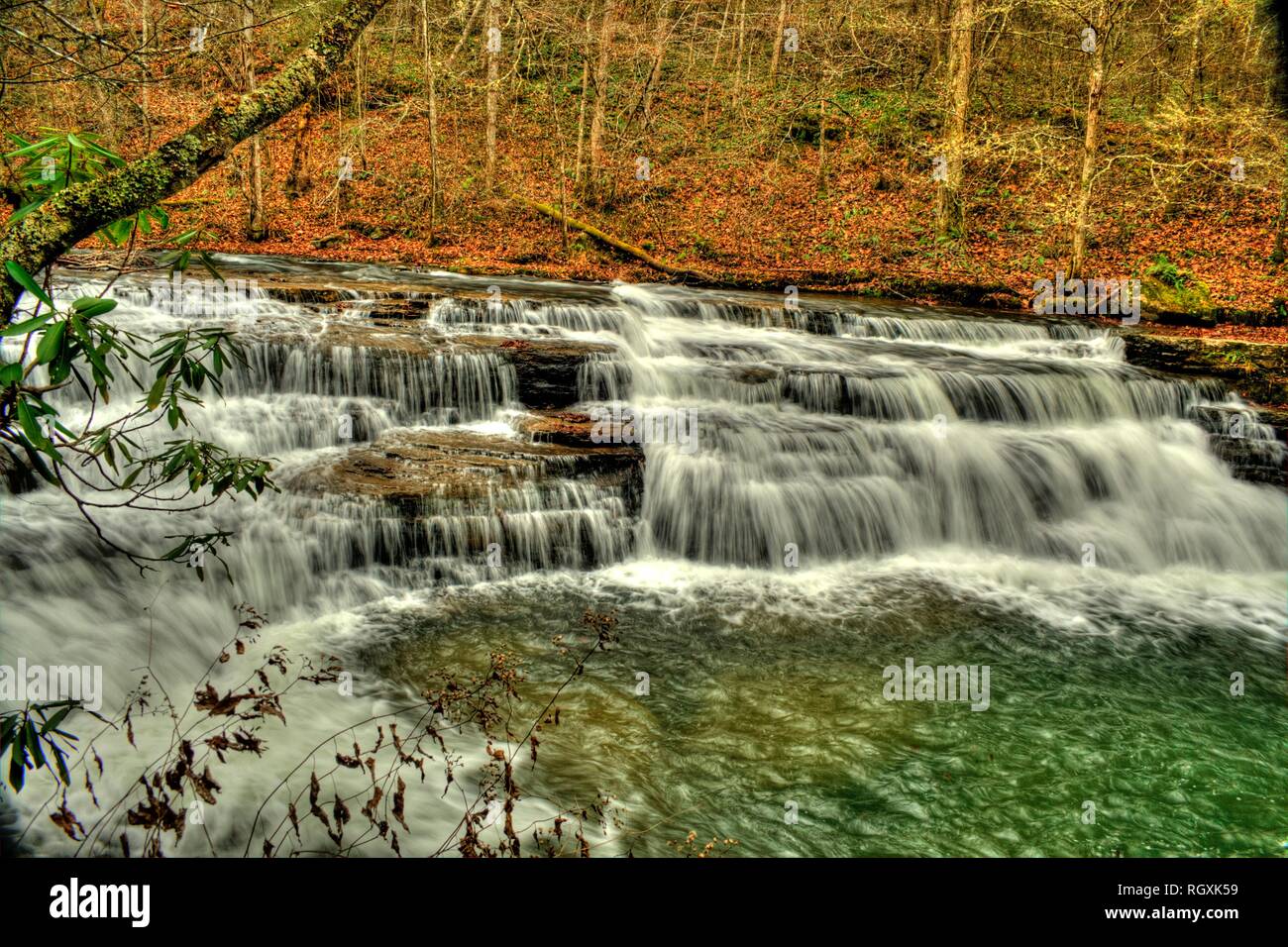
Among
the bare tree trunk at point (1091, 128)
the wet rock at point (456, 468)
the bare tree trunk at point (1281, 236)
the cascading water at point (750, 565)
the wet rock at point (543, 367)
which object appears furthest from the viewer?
the bare tree trunk at point (1281, 236)

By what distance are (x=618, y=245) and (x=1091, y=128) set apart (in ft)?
32.5

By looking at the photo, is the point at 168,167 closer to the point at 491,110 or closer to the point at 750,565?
the point at 750,565

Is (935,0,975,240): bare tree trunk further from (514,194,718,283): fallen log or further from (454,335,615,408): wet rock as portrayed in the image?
(454,335,615,408): wet rock

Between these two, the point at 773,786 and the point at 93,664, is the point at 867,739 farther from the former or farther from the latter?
the point at 93,664

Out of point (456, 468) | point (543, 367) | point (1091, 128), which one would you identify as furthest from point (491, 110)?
point (456, 468)

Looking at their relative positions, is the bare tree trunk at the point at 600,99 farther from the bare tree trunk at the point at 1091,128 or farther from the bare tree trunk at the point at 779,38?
the bare tree trunk at the point at 1091,128

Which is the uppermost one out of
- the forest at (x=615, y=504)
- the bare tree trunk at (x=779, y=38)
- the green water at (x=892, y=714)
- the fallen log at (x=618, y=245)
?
the bare tree trunk at (x=779, y=38)

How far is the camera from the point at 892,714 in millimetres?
5961

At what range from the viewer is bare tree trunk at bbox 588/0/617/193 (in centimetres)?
1683

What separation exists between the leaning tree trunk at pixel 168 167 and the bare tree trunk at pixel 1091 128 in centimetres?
1596

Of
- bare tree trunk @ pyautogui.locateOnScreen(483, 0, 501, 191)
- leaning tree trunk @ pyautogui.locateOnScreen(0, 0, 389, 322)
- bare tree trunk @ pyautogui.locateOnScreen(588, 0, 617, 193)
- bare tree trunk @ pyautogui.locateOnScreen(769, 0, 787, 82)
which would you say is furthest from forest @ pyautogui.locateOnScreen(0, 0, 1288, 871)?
bare tree trunk @ pyautogui.locateOnScreen(769, 0, 787, 82)

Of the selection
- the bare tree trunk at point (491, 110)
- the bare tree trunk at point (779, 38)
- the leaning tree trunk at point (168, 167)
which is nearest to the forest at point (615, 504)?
the leaning tree trunk at point (168, 167)

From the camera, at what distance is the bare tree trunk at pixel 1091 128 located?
1460 cm

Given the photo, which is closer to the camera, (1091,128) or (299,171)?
(1091,128)
